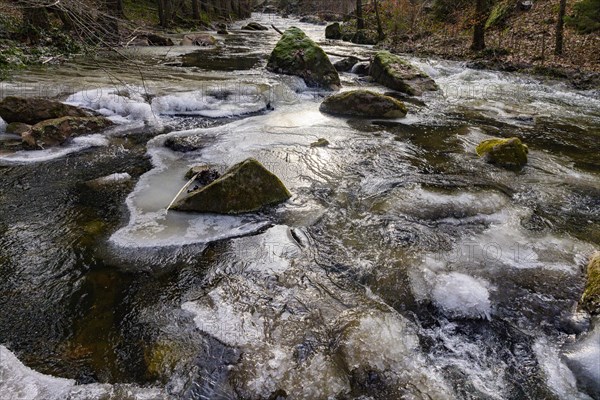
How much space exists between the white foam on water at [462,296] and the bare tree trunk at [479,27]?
16.4 metres

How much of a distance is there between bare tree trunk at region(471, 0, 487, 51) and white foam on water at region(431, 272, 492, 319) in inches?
644

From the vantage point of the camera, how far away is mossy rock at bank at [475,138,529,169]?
6367 millimetres

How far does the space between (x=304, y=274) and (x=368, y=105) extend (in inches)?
249

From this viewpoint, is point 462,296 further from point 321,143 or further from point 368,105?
point 368,105

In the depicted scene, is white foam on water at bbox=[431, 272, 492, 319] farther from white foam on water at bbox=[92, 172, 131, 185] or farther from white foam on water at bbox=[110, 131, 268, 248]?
white foam on water at bbox=[92, 172, 131, 185]

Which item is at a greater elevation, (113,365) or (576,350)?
(113,365)

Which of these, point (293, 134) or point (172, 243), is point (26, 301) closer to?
point (172, 243)

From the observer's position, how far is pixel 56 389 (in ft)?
8.13

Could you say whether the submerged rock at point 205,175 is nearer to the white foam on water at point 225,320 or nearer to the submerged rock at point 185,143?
the submerged rock at point 185,143

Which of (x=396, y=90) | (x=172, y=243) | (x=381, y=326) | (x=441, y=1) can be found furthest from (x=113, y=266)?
(x=441, y=1)

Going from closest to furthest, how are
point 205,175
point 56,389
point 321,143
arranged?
point 56,389 < point 205,175 < point 321,143

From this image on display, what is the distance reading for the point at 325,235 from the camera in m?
4.35

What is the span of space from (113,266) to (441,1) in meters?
26.1

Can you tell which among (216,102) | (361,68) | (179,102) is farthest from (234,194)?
(361,68)
